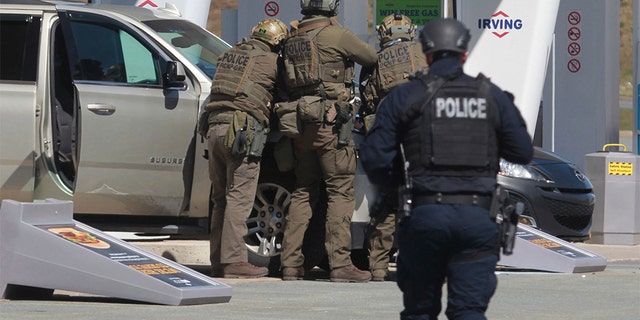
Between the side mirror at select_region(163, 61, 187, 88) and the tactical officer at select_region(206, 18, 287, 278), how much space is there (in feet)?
0.88

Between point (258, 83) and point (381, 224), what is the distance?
1.34 m

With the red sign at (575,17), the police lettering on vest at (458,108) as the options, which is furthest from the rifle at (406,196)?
the red sign at (575,17)

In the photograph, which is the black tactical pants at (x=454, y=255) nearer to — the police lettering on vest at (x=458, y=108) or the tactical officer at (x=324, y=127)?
the police lettering on vest at (x=458, y=108)

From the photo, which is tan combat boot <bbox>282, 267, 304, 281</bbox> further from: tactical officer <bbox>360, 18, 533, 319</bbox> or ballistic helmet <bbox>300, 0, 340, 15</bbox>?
tactical officer <bbox>360, 18, 533, 319</bbox>

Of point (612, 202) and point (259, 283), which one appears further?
point (612, 202)

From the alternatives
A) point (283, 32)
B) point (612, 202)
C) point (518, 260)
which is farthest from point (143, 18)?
point (612, 202)

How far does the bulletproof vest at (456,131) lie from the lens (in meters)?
6.31

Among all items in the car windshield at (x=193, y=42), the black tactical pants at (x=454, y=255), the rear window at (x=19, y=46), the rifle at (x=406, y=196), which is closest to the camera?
the black tactical pants at (x=454, y=255)

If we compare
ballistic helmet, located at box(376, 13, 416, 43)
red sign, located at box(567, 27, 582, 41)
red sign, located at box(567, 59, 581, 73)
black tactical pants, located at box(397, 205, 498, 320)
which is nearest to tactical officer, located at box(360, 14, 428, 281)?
ballistic helmet, located at box(376, 13, 416, 43)

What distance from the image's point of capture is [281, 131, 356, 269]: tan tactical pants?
1059cm

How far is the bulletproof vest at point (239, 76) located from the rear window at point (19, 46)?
53.7 inches

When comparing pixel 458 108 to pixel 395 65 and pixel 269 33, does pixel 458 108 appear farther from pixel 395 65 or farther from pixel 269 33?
pixel 269 33

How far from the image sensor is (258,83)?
416 inches

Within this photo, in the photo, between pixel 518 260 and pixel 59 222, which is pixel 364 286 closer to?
pixel 518 260
